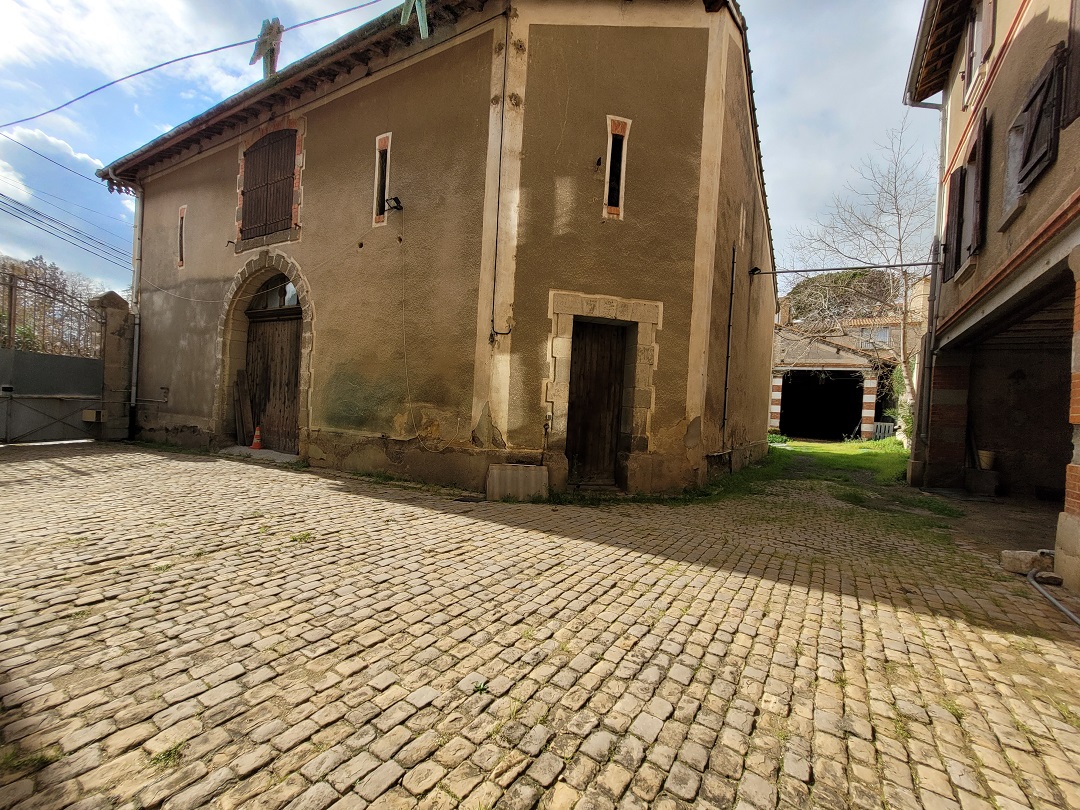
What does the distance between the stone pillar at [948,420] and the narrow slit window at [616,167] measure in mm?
7178

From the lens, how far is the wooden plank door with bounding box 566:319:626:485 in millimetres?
7562

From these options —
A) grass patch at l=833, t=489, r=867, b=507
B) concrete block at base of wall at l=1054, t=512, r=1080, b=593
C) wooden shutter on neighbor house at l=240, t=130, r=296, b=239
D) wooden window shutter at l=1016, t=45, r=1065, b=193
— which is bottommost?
grass patch at l=833, t=489, r=867, b=507

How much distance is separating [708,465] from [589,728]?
6.83 m

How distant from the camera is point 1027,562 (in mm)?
4359

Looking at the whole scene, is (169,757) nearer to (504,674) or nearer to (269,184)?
(504,674)

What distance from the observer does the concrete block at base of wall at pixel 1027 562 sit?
14.3 ft

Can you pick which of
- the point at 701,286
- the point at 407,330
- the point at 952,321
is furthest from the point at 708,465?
the point at 407,330

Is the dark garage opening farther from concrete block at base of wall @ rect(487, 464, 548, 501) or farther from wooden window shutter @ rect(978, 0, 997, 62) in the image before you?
concrete block at base of wall @ rect(487, 464, 548, 501)

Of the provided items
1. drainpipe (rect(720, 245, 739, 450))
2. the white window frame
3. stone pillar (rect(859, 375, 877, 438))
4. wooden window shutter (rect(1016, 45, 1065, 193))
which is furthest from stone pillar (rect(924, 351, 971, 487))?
stone pillar (rect(859, 375, 877, 438))

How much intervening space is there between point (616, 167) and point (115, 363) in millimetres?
13245

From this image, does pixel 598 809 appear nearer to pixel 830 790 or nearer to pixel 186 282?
pixel 830 790

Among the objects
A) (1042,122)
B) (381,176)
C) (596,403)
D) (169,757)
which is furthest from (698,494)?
(381,176)

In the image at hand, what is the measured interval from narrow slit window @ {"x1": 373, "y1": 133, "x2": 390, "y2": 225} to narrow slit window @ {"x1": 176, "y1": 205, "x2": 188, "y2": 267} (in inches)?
265

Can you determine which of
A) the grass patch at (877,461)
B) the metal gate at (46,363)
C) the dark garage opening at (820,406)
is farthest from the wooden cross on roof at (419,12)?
the dark garage opening at (820,406)
